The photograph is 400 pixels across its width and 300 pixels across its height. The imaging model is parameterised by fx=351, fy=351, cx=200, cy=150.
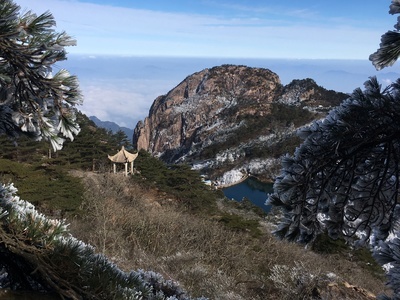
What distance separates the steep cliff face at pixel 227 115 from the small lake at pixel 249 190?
874cm

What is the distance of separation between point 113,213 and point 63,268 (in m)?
14.3

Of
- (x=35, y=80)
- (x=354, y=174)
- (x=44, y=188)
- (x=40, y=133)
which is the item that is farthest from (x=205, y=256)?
(x=35, y=80)

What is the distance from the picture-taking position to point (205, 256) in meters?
13.9

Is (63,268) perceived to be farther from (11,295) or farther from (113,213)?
(113,213)

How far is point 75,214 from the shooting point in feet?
57.2

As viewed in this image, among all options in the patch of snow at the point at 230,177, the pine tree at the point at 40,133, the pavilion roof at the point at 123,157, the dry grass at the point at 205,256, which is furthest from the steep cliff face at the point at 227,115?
the pine tree at the point at 40,133

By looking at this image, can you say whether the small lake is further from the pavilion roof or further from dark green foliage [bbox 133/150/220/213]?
the pavilion roof

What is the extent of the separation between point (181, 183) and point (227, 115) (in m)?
77.3

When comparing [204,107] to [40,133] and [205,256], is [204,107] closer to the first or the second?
[205,256]

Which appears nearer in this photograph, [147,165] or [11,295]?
[11,295]

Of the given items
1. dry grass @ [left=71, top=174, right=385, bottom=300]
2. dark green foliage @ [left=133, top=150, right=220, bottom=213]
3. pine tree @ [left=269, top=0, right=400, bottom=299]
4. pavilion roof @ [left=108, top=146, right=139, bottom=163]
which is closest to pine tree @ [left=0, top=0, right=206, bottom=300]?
pine tree @ [left=269, top=0, right=400, bottom=299]

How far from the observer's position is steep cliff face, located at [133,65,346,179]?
286ft

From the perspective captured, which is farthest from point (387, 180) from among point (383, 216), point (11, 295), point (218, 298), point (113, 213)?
point (113, 213)

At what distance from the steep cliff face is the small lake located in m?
8.74
